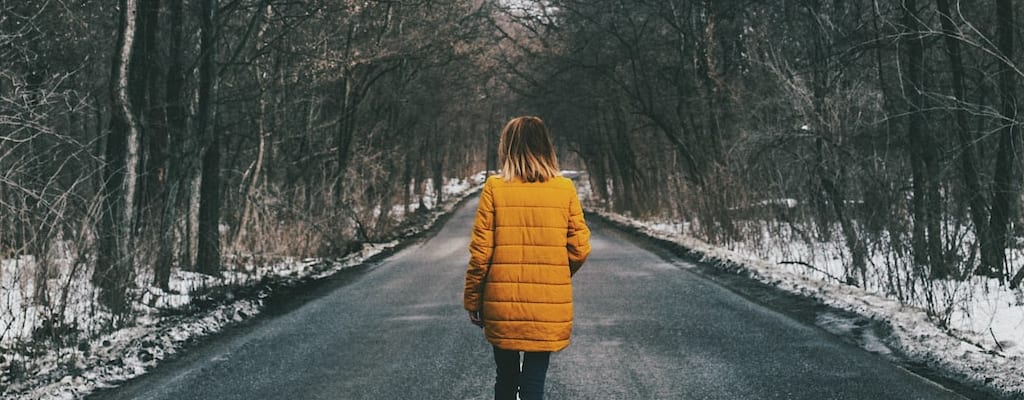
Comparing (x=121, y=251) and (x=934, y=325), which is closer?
(x=934, y=325)

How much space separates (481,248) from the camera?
4234mm

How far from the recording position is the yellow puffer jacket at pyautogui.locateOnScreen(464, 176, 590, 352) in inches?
167

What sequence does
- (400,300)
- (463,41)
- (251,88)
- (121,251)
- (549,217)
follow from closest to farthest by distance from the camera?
(549,217)
(121,251)
(400,300)
(251,88)
(463,41)

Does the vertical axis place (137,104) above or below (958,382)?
above

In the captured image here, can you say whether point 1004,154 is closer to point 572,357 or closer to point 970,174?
point 970,174

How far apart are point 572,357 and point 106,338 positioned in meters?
4.21

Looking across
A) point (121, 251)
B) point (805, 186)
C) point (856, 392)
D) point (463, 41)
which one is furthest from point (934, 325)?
point (463, 41)

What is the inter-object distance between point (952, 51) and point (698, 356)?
7040 millimetres

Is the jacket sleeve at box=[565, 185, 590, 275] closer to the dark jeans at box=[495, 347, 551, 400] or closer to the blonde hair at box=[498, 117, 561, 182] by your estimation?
the blonde hair at box=[498, 117, 561, 182]

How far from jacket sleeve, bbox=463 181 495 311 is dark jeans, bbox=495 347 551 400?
0.32 m

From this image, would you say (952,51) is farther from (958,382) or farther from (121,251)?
(121,251)

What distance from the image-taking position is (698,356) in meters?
7.49

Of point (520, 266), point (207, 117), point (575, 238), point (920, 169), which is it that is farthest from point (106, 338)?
point (920, 169)

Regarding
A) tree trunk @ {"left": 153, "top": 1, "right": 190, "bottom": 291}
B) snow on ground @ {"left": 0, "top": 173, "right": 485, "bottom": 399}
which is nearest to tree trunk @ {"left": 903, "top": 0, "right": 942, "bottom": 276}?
snow on ground @ {"left": 0, "top": 173, "right": 485, "bottom": 399}
